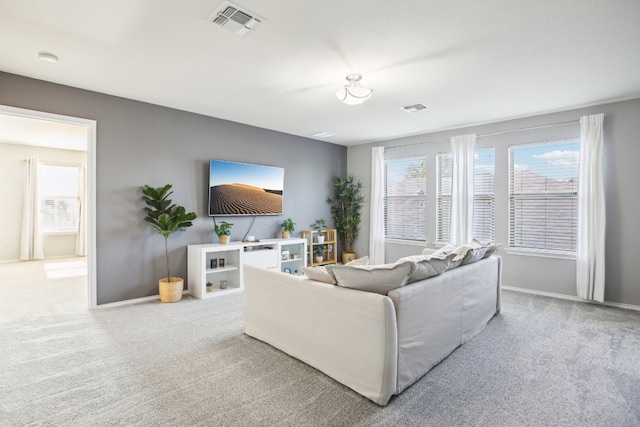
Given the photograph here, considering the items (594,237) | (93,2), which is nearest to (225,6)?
(93,2)

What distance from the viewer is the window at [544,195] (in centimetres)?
442

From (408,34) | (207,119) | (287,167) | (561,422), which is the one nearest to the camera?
(561,422)

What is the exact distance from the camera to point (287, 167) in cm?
595

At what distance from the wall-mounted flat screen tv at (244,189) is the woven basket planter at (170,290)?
1.13 meters

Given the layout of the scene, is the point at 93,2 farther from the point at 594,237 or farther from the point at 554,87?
the point at 594,237

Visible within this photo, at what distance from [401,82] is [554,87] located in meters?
1.71

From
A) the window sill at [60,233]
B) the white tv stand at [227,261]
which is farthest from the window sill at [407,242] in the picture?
the window sill at [60,233]

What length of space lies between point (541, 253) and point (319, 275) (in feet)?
12.4

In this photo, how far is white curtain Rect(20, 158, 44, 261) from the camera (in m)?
7.12

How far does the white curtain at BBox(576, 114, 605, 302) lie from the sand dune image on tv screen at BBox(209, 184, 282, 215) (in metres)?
4.33

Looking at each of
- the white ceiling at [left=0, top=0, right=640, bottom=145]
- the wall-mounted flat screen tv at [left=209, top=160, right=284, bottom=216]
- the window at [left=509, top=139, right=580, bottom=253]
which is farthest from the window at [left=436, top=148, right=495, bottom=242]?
the wall-mounted flat screen tv at [left=209, top=160, right=284, bottom=216]

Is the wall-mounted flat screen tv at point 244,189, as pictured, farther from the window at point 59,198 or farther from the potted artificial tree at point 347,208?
the window at point 59,198

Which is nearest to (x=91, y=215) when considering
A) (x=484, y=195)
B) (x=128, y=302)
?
(x=128, y=302)

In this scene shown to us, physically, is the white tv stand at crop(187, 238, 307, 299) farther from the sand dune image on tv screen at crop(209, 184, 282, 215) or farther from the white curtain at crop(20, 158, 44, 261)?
the white curtain at crop(20, 158, 44, 261)
